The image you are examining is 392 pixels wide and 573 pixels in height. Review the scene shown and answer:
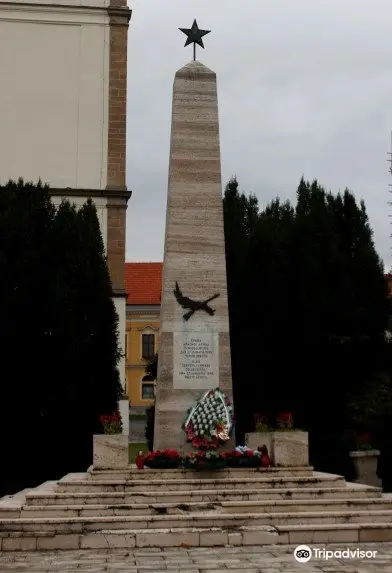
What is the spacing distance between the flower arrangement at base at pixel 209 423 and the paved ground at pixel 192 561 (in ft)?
13.7

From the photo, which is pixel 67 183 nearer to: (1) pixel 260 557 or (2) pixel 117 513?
(2) pixel 117 513

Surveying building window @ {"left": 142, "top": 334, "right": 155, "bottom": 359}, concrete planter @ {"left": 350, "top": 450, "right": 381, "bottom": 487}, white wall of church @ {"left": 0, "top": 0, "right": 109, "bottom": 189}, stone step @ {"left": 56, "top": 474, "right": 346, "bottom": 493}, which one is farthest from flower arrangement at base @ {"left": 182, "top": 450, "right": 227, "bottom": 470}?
building window @ {"left": 142, "top": 334, "right": 155, "bottom": 359}

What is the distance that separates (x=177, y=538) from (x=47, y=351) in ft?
29.8

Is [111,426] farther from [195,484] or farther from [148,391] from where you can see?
[148,391]

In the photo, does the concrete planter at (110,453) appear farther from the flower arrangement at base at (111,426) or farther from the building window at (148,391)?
the building window at (148,391)

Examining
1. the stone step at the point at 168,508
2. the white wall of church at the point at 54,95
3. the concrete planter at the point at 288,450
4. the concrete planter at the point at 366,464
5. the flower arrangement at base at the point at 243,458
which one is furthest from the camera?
the white wall of church at the point at 54,95

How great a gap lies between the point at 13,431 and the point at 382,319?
9.89 m

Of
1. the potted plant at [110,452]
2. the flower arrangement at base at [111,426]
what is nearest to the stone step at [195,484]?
the potted plant at [110,452]

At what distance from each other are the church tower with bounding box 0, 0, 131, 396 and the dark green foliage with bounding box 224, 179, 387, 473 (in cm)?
512

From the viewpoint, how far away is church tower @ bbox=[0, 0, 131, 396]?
26.3 m

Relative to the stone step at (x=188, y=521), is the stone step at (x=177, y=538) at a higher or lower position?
lower

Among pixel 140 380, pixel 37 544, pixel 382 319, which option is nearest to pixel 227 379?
pixel 37 544

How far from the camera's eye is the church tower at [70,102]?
2628 cm

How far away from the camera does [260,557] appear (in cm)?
932
